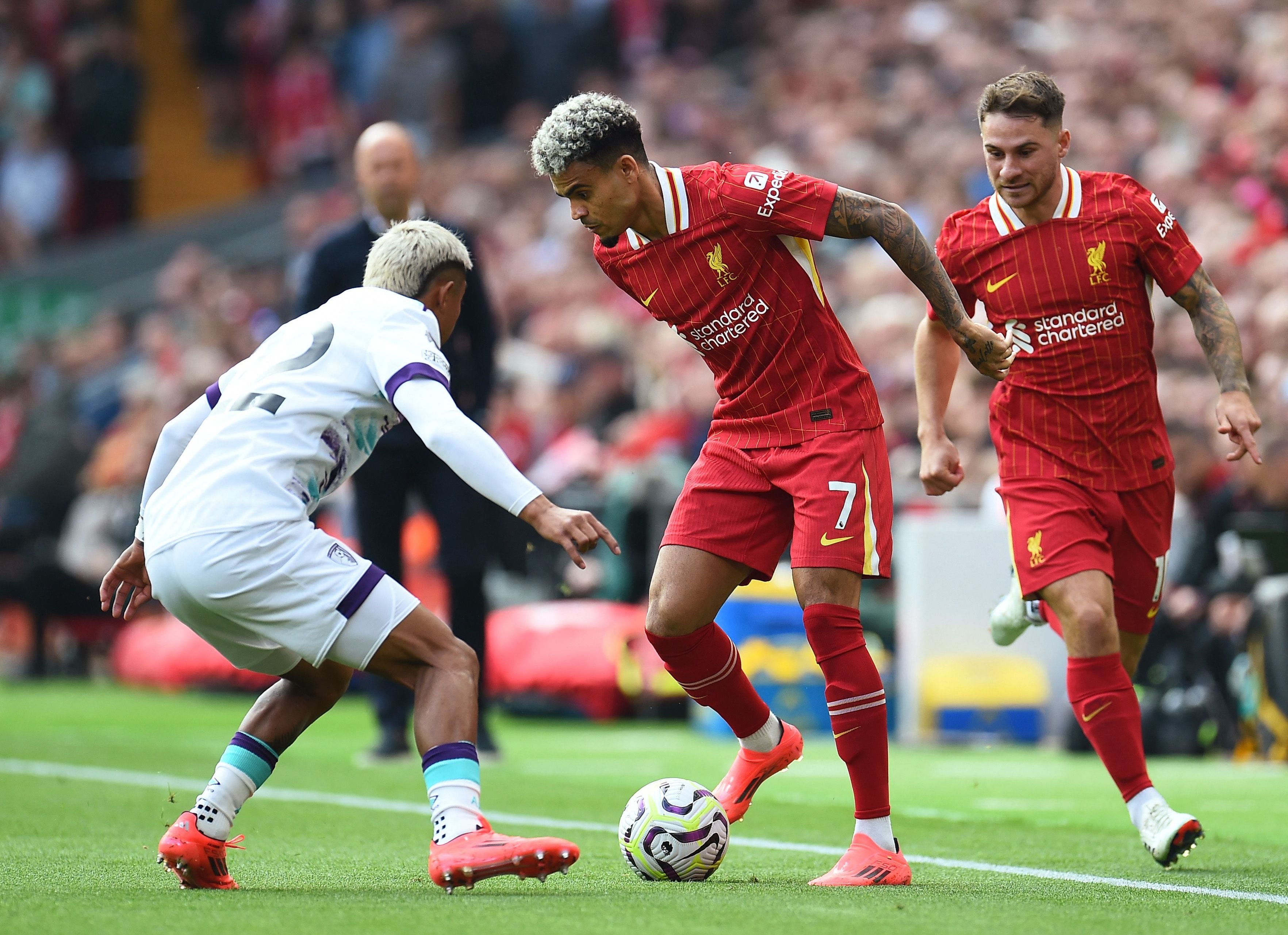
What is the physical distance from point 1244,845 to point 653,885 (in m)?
2.31

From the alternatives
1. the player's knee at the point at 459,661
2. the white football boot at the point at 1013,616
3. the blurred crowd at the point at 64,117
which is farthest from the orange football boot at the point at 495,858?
the blurred crowd at the point at 64,117

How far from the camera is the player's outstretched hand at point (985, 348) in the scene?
5.53 m

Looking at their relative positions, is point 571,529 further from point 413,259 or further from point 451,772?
point 413,259

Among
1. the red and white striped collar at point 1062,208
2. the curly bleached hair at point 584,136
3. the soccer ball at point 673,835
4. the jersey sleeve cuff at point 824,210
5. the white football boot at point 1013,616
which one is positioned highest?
the curly bleached hair at point 584,136

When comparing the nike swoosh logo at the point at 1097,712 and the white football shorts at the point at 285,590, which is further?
the nike swoosh logo at the point at 1097,712

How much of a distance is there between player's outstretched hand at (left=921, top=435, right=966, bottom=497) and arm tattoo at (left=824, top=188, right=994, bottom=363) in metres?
0.36

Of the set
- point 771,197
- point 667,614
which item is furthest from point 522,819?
point 771,197

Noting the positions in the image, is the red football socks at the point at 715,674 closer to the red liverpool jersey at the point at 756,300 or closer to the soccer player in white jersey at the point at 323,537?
the red liverpool jersey at the point at 756,300

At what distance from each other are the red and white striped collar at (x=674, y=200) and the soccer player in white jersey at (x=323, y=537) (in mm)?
735

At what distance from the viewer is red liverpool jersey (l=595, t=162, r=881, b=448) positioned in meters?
5.59

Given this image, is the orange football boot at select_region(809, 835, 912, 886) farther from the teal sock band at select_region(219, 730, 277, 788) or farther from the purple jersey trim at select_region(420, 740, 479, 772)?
the teal sock band at select_region(219, 730, 277, 788)

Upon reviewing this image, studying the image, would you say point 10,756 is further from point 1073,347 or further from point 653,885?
point 1073,347

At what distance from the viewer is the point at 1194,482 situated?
11.0m

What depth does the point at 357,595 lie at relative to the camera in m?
4.95
